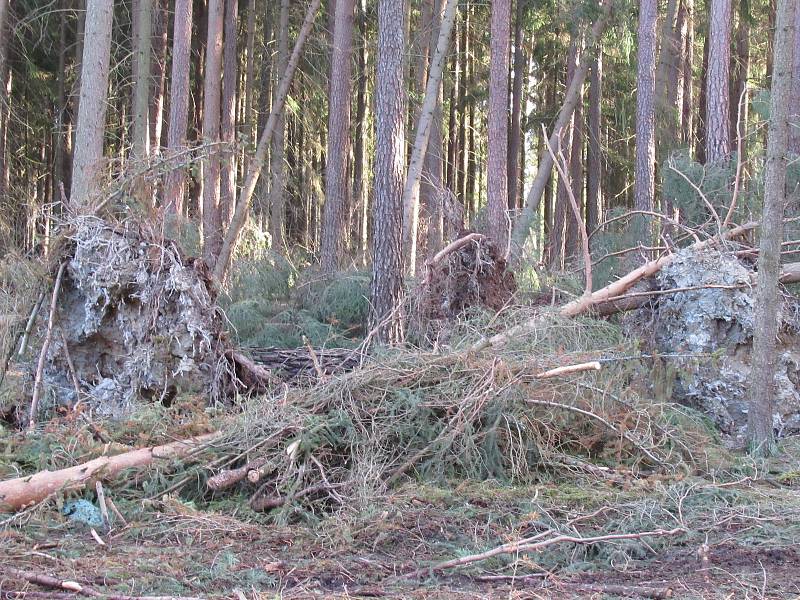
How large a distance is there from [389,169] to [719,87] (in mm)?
6330

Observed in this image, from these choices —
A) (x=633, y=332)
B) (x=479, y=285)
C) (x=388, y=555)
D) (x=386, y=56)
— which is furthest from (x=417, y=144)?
(x=388, y=555)

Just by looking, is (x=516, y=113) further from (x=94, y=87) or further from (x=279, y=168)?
(x=94, y=87)

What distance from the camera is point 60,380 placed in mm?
7363

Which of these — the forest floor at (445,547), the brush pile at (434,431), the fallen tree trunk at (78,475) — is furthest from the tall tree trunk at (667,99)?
the fallen tree trunk at (78,475)

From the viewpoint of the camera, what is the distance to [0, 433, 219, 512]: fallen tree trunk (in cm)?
505

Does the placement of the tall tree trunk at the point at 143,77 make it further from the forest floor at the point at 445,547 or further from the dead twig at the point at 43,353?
the forest floor at the point at 445,547

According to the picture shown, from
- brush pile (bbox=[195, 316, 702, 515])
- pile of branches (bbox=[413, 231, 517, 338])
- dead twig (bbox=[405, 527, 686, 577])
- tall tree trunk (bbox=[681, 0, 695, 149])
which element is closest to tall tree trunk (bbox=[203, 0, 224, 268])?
pile of branches (bbox=[413, 231, 517, 338])

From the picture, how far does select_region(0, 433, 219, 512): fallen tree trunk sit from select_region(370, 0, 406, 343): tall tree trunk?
15.8 ft

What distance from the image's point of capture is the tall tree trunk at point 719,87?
13.2 meters

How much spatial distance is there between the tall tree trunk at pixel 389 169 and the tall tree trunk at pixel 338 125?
3.37 meters

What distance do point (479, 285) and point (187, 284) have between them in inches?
135

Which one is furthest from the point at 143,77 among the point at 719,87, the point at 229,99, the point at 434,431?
the point at 434,431

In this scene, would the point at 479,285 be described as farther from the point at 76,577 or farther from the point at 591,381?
the point at 76,577

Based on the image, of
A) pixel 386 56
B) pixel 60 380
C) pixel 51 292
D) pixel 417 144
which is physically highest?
pixel 386 56
